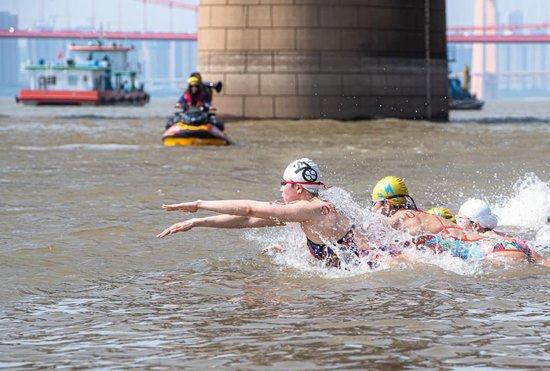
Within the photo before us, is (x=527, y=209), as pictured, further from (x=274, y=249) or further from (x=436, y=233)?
(x=274, y=249)

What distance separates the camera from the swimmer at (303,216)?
10.1 metres

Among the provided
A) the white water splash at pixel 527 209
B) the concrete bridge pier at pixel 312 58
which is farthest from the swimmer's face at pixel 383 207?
the concrete bridge pier at pixel 312 58

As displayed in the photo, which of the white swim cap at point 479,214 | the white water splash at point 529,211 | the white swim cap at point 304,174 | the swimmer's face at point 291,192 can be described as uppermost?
the white swim cap at point 304,174

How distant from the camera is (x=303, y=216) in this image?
10469 millimetres

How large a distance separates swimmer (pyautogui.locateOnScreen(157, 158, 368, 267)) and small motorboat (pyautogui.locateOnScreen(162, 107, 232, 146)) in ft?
63.4

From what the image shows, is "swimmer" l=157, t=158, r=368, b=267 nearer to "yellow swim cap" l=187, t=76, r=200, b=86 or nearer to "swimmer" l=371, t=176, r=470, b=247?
"swimmer" l=371, t=176, r=470, b=247

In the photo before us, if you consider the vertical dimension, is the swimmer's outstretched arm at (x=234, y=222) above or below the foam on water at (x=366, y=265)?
above

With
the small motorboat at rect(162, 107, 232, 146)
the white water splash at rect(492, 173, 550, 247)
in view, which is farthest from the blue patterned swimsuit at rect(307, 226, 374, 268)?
the small motorboat at rect(162, 107, 232, 146)

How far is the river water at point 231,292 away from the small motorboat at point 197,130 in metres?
8.62

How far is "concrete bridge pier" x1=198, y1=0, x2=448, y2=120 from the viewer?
134 feet

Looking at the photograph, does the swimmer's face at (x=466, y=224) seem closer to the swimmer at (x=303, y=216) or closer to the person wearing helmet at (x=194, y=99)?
the swimmer at (x=303, y=216)

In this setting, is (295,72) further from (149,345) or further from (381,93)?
(149,345)

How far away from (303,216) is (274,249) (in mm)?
1600

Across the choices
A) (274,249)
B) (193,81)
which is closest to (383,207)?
(274,249)
